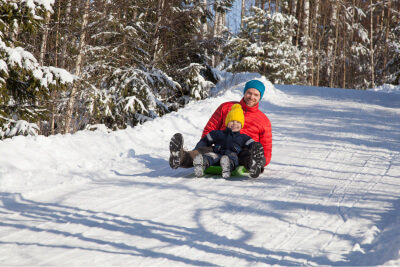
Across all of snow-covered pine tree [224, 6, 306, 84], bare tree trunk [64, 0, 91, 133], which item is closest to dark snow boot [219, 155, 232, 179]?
bare tree trunk [64, 0, 91, 133]

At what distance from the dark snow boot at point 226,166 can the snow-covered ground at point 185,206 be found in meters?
0.09

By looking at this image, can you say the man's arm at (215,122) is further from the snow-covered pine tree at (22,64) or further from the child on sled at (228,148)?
the snow-covered pine tree at (22,64)

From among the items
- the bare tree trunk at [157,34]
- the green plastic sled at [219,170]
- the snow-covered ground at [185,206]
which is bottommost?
the snow-covered ground at [185,206]

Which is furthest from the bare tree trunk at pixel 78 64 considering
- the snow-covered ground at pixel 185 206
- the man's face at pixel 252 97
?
the man's face at pixel 252 97

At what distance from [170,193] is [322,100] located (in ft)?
30.5

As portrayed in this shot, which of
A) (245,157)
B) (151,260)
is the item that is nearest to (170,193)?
(245,157)

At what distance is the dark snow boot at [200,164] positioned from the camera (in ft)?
13.4

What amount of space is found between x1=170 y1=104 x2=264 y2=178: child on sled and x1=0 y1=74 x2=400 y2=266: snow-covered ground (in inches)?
6.5

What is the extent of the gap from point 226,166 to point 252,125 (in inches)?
41.1

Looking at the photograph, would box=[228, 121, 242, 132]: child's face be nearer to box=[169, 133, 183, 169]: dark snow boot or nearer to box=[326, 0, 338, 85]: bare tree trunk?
box=[169, 133, 183, 169]: dark snow boot

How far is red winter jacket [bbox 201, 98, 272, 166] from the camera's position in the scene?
15.9 ft

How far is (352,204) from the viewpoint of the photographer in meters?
3.28

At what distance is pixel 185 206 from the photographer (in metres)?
3.19

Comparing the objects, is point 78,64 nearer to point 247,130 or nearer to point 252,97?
point 252,97
